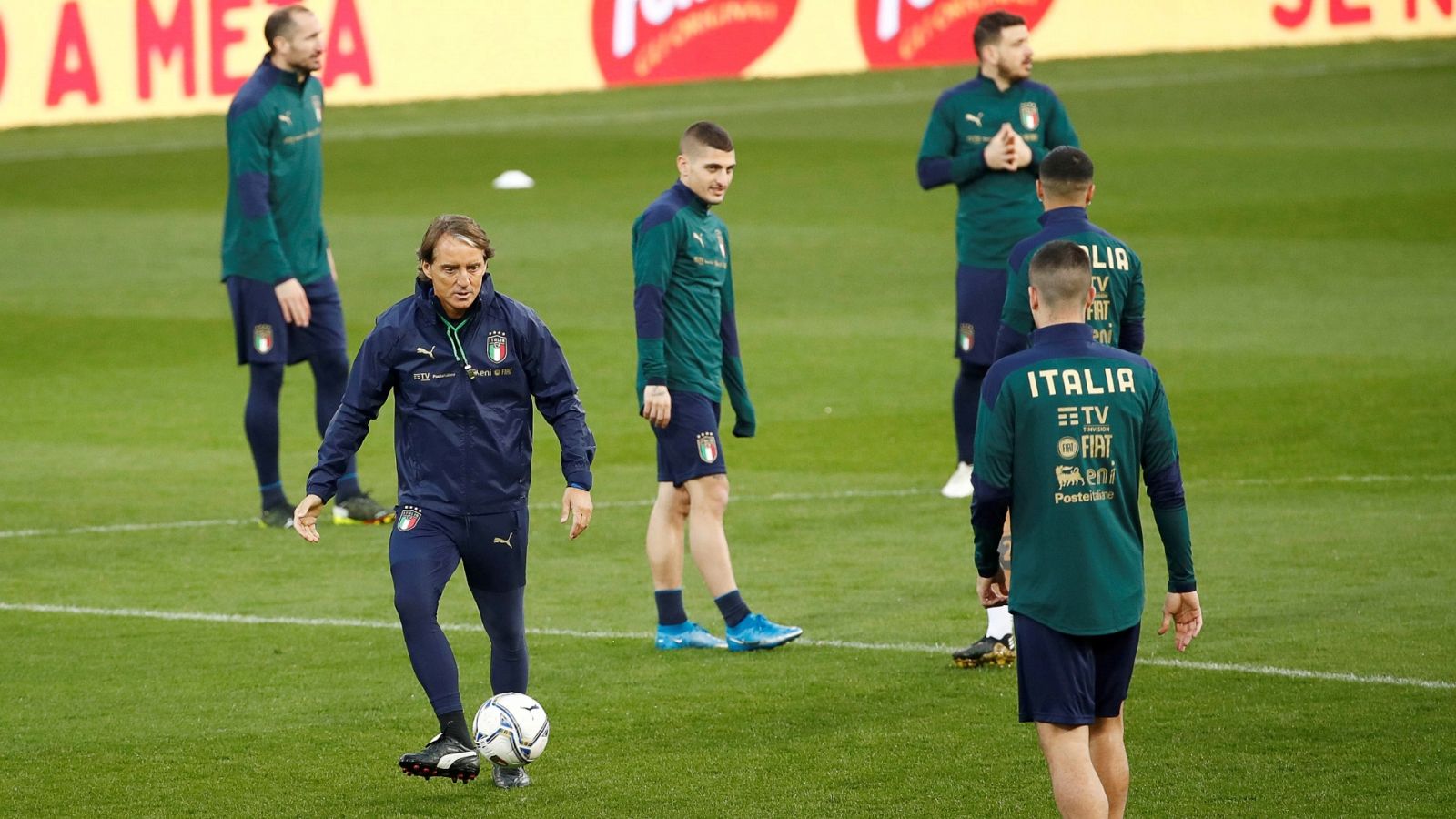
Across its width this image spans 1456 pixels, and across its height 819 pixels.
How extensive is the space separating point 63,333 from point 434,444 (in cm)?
1218

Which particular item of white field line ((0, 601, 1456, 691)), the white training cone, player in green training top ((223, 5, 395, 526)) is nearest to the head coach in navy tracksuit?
white field line ((0, 601, 1456, 691))

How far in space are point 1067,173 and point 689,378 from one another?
1.89m

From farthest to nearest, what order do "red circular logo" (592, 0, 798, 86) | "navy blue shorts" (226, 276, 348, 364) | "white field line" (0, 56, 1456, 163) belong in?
"red circular logo" (592, 0, 798, 86)
"white field line" (0, 56, 1456, 163)
"navy blue shorts" (226, 276, 348, 364)

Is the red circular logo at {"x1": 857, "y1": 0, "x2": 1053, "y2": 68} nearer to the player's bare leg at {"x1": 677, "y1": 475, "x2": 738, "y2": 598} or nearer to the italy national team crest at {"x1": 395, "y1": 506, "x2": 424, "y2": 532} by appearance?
the player's bare leg at {"x1": 677, "y1": 475, "x2": 738, "y2": 598}

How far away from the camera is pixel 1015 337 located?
745 cm

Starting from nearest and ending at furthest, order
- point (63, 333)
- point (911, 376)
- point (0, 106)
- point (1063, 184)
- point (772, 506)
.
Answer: point (1063, 184) → point (772, 506) → point (911, 376) → point (63, 333) → point (0, 106)

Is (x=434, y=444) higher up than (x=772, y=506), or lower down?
higher up

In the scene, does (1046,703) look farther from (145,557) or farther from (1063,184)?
(145,557)

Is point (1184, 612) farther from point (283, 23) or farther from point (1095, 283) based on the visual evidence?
point (283, 23)

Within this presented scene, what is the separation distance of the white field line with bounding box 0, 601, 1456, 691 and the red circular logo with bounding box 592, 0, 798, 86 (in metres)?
22.2

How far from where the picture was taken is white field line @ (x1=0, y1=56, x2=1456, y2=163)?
93.8 ft

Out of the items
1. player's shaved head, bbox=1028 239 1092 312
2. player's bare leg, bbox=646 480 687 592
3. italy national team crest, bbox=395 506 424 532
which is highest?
player's shaved head, bbox=1028 239 1092 312

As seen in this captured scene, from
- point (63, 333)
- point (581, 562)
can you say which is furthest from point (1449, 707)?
point (63, 333)

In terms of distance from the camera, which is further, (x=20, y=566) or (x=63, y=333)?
(x=63, y=333)
